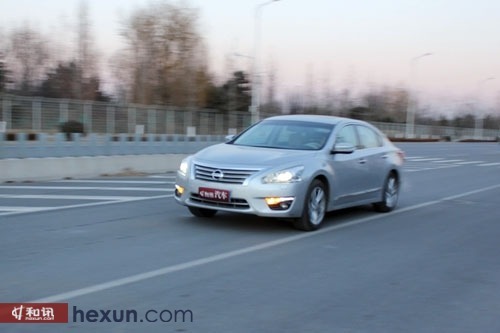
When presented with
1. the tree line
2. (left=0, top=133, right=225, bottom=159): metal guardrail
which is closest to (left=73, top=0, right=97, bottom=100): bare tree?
the tree line

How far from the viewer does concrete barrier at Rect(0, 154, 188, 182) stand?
1484 cm

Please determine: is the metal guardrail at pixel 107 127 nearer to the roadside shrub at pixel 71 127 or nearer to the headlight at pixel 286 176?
the roadside shrub at pixel 71 127

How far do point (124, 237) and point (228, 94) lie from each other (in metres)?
53.1

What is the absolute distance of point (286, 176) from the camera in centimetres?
843

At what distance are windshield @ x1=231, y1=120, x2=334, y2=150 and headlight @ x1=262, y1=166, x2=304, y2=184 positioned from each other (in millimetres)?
859

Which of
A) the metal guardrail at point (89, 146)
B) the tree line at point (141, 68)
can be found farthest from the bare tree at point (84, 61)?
the metal guardrail at point (89, 146)

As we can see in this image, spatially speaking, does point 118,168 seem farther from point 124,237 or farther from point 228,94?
point 228,94

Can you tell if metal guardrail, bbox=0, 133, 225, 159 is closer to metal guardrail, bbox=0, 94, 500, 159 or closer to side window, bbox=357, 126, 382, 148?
metal guardrail, bbox=0, 94, 500, 159

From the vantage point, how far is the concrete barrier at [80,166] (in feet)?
48.7

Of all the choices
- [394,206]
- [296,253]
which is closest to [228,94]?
[394,206]

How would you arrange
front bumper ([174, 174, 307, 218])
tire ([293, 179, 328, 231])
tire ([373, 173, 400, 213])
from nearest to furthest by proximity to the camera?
front bumper ([174, 174, 307, 218]) → tire ([293, 179, 328, 231]) → tire ([373, 173, 400, 213])

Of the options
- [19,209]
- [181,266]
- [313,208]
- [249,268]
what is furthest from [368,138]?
[19,209]

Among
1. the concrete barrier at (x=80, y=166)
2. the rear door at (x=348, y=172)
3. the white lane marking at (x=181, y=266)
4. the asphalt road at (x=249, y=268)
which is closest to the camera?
the asphalt road at (x=249, y=268)

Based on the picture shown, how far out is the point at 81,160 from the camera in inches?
650
